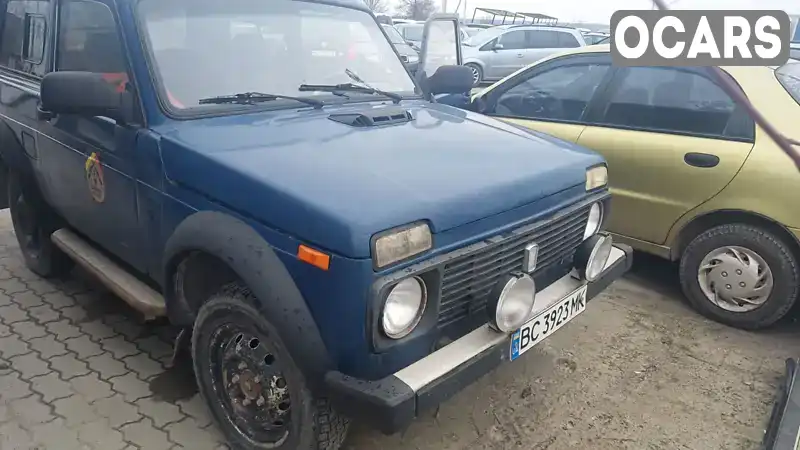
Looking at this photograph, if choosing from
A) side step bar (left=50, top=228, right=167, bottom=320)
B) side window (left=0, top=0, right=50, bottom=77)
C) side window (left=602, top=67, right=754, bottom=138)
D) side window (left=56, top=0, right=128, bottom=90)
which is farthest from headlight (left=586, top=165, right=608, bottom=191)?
side window (left=0, top=0, right=50, bottom=77)

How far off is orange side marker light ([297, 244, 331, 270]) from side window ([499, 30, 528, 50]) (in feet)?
48.6

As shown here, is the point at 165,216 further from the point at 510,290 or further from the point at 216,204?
the point at 510,290

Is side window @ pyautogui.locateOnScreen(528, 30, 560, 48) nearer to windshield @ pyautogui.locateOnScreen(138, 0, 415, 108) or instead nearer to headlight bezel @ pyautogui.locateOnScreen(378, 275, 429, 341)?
windshield @ pyautogui.locateOnScreen(138, 0, 415, 108)

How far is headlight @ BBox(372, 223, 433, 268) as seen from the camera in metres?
2.04

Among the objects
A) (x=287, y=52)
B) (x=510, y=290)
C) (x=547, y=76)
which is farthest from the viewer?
(x=547, y=76)

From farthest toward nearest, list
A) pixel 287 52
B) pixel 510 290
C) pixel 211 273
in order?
pixel 287 52 → pixel 211 273 → pixel 510 290

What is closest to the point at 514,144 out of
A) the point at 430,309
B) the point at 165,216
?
the point at 430,309

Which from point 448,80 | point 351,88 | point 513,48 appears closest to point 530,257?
point 351,88

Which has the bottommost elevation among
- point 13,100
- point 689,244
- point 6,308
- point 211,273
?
point 6,308

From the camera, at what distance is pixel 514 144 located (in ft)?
9.71

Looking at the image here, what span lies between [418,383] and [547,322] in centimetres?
80

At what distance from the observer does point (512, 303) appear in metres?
2.38

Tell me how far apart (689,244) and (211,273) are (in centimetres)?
308

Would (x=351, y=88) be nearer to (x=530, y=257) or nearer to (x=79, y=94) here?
(x=79, y=94)
